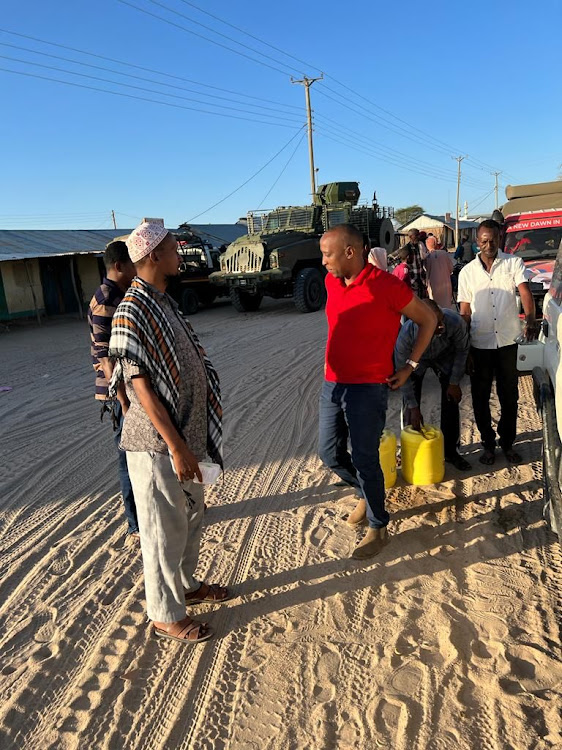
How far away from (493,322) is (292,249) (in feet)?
32.5

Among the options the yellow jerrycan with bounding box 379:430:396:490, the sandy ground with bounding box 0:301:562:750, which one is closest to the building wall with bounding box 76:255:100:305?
the sandy ground with bounding box 0:301:562:750

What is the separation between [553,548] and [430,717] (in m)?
1.44

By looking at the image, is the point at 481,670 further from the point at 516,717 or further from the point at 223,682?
the point at 223,682

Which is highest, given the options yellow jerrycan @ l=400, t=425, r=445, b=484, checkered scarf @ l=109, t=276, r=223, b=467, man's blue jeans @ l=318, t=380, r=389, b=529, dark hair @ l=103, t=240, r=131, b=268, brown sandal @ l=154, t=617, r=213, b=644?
dark hair @ l=103, t=240, r=131, b=268

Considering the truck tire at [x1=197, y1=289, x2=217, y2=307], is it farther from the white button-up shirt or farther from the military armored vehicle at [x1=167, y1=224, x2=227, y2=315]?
the white button-up shirt

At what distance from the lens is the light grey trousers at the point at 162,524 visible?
231cm

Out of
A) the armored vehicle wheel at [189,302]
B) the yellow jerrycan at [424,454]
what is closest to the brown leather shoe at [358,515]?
the yellow jerrycan at [424,454]

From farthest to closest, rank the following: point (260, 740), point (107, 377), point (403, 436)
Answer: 1. point (403, 436)
2. point (107, 377)
3. point (260, 740)

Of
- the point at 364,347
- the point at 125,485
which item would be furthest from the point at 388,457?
the point at 125,485

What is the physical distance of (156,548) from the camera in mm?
2385

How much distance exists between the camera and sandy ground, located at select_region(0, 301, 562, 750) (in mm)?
2051

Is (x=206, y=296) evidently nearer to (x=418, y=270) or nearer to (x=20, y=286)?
(x=20, y=286)

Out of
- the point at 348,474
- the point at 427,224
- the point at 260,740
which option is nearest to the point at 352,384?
the point at 348,474

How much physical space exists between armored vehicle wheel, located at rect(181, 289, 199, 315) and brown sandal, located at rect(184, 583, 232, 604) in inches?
481
